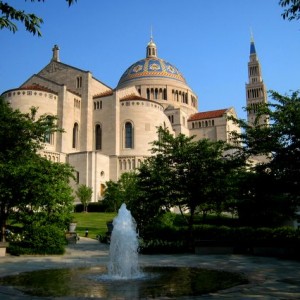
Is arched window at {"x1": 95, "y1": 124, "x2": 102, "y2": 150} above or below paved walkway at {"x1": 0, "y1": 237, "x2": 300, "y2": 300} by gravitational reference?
above

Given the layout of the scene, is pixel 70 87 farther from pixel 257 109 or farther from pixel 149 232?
pixel 257 109

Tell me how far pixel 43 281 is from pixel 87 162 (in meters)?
46.8

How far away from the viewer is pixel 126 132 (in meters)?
64.0

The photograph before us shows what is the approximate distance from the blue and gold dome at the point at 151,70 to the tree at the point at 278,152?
246 ft

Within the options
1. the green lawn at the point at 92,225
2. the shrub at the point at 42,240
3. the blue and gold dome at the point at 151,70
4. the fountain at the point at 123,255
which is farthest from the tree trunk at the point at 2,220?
the blue and gold dome at the point at 151,70

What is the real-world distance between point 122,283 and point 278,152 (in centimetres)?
902

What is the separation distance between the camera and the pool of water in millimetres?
8528

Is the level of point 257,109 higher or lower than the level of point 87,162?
lower

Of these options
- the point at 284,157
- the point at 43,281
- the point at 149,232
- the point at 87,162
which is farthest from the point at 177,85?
the point at 43,281

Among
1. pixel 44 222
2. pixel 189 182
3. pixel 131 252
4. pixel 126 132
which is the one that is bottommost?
pixel 131 252

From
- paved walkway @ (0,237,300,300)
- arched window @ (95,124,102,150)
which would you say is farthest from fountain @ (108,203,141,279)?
arched window @ (95,124,102,150)

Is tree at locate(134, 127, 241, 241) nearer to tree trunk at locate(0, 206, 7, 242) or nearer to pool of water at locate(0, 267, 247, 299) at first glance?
tree trunk at locate(0, 206, 7, 242)

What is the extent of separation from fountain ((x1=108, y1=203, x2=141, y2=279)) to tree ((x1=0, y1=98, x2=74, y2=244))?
678cm

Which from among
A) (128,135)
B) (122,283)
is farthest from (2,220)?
(128,135)
